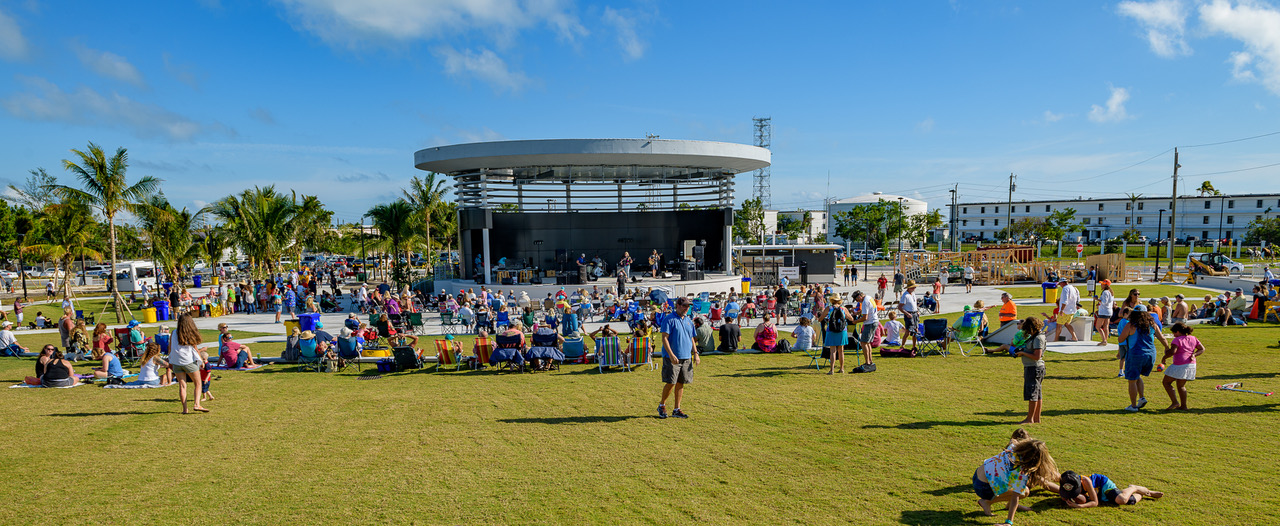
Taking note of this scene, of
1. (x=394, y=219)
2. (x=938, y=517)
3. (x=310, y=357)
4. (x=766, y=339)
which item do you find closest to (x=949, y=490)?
(x=938, y=517)

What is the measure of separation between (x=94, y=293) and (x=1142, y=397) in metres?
42.2

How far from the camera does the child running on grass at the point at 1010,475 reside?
15.0 feet

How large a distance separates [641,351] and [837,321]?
3384 mm

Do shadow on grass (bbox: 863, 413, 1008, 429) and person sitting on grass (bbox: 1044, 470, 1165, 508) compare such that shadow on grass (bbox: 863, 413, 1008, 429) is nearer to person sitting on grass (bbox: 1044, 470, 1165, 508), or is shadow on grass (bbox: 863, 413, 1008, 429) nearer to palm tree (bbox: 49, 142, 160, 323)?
person sitting on grass (bbox: 1044, 470, 1165, 508)

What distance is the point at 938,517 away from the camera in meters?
4.70

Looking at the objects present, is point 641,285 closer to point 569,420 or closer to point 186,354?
point 569,420

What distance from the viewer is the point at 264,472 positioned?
579 centimetres

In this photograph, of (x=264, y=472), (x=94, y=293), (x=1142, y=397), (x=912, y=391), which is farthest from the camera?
(x=94, y=293)

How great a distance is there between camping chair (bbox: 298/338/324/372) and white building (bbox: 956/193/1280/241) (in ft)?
263

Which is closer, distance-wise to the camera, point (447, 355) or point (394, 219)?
point (447, 355)

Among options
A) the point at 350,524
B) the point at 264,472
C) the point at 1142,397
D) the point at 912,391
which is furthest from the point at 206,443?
the point at 1142,397

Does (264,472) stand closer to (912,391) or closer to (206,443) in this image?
(206,443)

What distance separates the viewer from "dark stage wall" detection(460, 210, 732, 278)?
98.3 feet

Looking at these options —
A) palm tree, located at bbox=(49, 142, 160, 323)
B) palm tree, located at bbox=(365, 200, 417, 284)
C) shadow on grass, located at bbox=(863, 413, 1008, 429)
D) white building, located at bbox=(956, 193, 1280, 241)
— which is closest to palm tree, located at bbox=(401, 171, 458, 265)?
palm tree, located at bbox=(365, 200, 417, 284)
